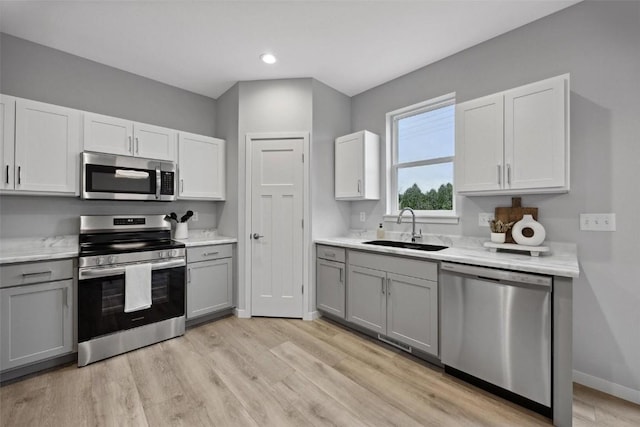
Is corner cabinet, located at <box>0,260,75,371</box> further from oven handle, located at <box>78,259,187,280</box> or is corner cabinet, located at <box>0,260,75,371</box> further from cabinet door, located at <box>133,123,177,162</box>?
cabinet door, located at <box>133,123,177,162</box>

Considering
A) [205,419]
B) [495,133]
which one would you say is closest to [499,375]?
[495,133]

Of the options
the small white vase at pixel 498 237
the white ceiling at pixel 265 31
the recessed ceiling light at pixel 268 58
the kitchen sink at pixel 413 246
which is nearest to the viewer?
the white ceiling at pixel 265 31

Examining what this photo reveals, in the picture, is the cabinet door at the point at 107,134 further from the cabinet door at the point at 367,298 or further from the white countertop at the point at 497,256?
the cabinet door at the point at 367,298

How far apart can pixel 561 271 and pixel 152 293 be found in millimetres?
3217

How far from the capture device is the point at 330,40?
8.28 ft

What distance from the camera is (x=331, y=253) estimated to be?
3.04 m

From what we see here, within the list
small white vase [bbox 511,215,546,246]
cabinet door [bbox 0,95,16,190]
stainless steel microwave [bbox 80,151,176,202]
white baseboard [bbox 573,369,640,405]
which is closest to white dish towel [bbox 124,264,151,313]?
stainless steel microwave [bbox 80,151,176,202]

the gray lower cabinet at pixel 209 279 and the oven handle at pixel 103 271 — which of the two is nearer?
the oven handle at pixel 103 271

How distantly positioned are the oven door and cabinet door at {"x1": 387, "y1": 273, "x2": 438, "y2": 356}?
2.14m

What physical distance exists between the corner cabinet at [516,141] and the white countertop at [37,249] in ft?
11.3

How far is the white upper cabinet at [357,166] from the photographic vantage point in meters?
3.18

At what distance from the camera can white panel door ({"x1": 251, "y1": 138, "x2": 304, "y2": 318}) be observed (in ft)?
10.5

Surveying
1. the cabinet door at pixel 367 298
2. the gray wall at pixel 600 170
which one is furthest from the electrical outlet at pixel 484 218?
the cabinet door at pixel 367 298

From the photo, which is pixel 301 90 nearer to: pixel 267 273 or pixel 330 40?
pixel 330 40
